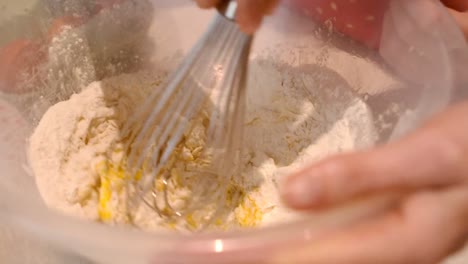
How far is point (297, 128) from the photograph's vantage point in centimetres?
70

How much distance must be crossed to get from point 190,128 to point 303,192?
0.35 m

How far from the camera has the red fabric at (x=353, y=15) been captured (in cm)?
65

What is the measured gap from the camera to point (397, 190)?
0.38 m

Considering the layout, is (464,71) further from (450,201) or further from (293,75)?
(293,75)

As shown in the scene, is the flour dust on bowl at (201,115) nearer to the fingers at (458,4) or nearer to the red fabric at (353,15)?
the red fabric at (353,15)

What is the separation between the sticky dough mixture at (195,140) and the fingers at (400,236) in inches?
7.9

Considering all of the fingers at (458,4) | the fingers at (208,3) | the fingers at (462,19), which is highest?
the fingers at (458,4)

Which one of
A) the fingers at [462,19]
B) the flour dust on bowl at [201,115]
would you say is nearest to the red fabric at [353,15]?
the flour dust on bowl at [201,115]

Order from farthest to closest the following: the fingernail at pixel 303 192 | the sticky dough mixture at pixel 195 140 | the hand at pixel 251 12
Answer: the sticky dough mixture at pixel 195 140, the hand at pixel 251 12, the fingernail at pixel 303 192

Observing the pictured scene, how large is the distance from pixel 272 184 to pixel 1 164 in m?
0.33

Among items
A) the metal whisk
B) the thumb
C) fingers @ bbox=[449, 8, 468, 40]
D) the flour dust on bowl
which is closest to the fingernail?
the thumb

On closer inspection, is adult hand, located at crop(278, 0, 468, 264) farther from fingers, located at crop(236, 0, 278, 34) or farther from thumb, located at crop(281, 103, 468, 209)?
fingers, located at crop(236, 0, 278, 34)

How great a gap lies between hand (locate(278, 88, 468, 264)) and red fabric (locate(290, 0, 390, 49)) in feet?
0.97

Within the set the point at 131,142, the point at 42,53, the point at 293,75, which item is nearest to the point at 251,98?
the point at 293,75
